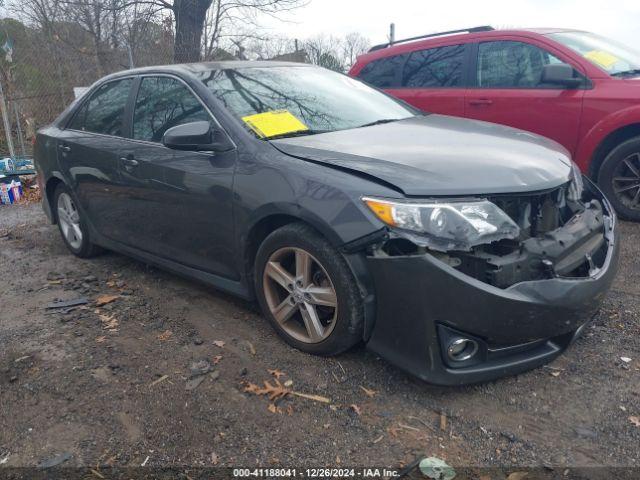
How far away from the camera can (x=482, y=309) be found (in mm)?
2361

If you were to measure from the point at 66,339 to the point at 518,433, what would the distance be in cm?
261

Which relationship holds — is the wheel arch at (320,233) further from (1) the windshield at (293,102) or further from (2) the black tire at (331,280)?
(1) the windshield at (293,102)

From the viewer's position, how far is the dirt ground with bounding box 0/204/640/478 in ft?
7.55

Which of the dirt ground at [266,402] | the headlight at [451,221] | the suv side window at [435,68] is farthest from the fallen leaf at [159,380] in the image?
the suv side window at [435,68]

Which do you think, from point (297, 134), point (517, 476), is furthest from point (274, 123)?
point (517, 476)

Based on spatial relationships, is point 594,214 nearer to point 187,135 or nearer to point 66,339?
point 187,135

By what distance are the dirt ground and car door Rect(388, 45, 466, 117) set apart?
2941 millimetres

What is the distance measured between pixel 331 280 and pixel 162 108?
1.93 meters

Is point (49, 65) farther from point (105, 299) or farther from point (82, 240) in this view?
point (105, 299)

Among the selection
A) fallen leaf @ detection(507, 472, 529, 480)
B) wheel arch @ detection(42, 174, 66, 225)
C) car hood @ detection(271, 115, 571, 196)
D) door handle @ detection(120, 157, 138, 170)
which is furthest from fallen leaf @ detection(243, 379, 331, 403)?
wheel arch @ detection(42, 174, 66, 225)

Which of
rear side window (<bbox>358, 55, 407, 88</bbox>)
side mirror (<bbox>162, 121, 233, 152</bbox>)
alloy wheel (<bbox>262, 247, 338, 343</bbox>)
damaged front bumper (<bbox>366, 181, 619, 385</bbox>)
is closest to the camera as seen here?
damaged front bumper (<bbox>366, 181, 619, 385</bbox>)

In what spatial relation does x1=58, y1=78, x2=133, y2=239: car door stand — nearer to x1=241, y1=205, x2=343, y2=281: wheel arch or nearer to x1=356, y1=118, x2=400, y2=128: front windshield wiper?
x1=241, y1=205, x2=343, y2=281: wheel arch

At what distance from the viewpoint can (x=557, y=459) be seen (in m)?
2.20

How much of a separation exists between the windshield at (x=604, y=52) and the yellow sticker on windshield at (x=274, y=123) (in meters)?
3.28
